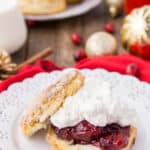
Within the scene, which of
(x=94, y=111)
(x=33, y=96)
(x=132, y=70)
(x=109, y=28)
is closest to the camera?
(x=94, y=111)

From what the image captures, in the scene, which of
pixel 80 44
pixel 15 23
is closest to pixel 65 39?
pixel 80 44

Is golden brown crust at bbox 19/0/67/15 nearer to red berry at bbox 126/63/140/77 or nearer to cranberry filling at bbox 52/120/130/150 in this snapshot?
red berry at bbox 126/63/140/77

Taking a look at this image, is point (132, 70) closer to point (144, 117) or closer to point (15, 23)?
point (144, 117)

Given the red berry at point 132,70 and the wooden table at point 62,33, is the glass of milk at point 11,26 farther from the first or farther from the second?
the red berry at point 132,70

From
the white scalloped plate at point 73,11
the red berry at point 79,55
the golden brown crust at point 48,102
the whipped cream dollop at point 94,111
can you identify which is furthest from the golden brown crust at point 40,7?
the whipped cream dollop at point 94,111

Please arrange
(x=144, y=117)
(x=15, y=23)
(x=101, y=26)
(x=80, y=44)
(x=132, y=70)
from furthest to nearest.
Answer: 1. (x=101, y=26)
2. (x=80, y=44)
3. (x=15, y=23)
4. (x=132, y=70)
5. (x=144, y=117)

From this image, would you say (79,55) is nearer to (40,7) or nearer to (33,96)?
(40,7)

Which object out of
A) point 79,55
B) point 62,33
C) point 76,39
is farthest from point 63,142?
point 62,33
